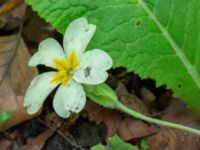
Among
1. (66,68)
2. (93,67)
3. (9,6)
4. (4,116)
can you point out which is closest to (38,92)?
(66,68)

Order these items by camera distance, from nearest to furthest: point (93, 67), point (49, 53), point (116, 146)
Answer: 1. point (93, 67)
2. point (49, 53)
3. point (116, 146)

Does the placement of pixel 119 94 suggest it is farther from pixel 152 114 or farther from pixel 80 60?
pixel 80 60

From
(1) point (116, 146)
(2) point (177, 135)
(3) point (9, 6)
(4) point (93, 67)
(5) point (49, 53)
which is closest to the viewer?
(4) point (93, 67)

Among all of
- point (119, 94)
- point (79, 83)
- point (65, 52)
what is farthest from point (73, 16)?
point (119, 94)

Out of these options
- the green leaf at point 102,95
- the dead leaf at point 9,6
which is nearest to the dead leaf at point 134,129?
the green leaf at point 102,95

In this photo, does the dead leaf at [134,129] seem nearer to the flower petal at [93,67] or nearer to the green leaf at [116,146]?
the green leaf at [116,146]

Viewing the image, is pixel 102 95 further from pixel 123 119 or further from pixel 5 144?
pixel 5 144

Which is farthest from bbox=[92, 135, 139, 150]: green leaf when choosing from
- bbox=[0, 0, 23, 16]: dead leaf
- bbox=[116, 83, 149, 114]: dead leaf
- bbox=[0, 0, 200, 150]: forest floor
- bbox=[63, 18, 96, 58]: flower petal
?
bbox=[0, 0, 23, 16]: dead leaf
